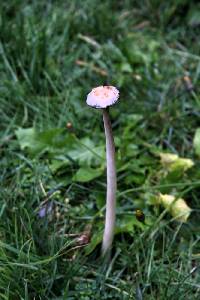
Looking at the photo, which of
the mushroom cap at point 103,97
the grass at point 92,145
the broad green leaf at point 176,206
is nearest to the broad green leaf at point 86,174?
the grass at point 92,145

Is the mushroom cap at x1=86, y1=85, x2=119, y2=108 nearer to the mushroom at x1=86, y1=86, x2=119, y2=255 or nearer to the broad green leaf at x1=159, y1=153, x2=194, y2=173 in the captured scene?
the mushroom at x1=86, y1=86, x2=119, y2=255

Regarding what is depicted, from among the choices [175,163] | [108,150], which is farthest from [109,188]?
[175,163]

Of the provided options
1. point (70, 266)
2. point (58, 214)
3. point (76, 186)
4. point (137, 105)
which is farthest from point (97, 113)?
point (70, 266)

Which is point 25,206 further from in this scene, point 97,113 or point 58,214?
point 97,113

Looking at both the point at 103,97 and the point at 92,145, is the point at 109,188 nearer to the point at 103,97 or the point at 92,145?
the point at 103,97

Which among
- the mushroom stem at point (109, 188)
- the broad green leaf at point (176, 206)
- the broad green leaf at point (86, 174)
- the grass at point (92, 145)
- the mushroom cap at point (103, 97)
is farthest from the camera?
the broad green leaf at point (86, 174)

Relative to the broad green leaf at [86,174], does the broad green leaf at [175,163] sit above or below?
above

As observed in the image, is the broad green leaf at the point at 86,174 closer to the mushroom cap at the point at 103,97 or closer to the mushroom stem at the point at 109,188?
the mushroom stem at the point at 109,188
